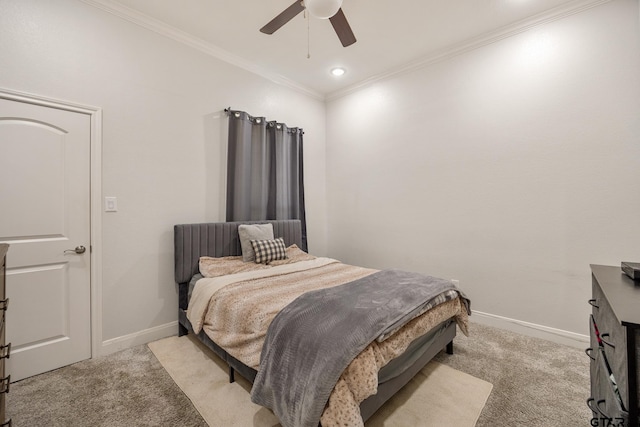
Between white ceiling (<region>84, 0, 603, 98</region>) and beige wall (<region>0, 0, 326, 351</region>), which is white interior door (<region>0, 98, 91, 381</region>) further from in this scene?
white ceiling (<region>84, 0, 603, 98</region>)

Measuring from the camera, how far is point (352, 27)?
283 centimetres

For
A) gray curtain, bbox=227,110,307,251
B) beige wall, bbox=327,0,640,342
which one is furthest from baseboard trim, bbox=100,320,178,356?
beige wall, bbox=327,0,640,342

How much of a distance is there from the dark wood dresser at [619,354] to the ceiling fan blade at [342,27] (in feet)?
7.20

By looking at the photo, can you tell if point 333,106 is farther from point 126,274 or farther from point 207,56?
point 126,274

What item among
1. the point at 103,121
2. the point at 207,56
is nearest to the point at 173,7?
the point at 207,56

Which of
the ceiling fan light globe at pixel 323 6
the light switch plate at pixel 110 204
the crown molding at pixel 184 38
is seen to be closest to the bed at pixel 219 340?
the light switch plate at pixel 110 204

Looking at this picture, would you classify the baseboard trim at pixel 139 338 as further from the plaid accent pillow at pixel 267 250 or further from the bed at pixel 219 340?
the plaid accent pillow at pixel 267 250

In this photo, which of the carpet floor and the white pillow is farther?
the white pillow

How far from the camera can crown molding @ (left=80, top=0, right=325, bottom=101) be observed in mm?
2456

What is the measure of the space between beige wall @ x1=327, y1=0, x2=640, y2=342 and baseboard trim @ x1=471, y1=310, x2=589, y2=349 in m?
0.05

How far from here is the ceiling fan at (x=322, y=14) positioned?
5.81ft

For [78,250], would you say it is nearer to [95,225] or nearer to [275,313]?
[95,225]

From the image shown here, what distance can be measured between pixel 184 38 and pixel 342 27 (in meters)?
1.77

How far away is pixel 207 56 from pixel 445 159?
2.91m
